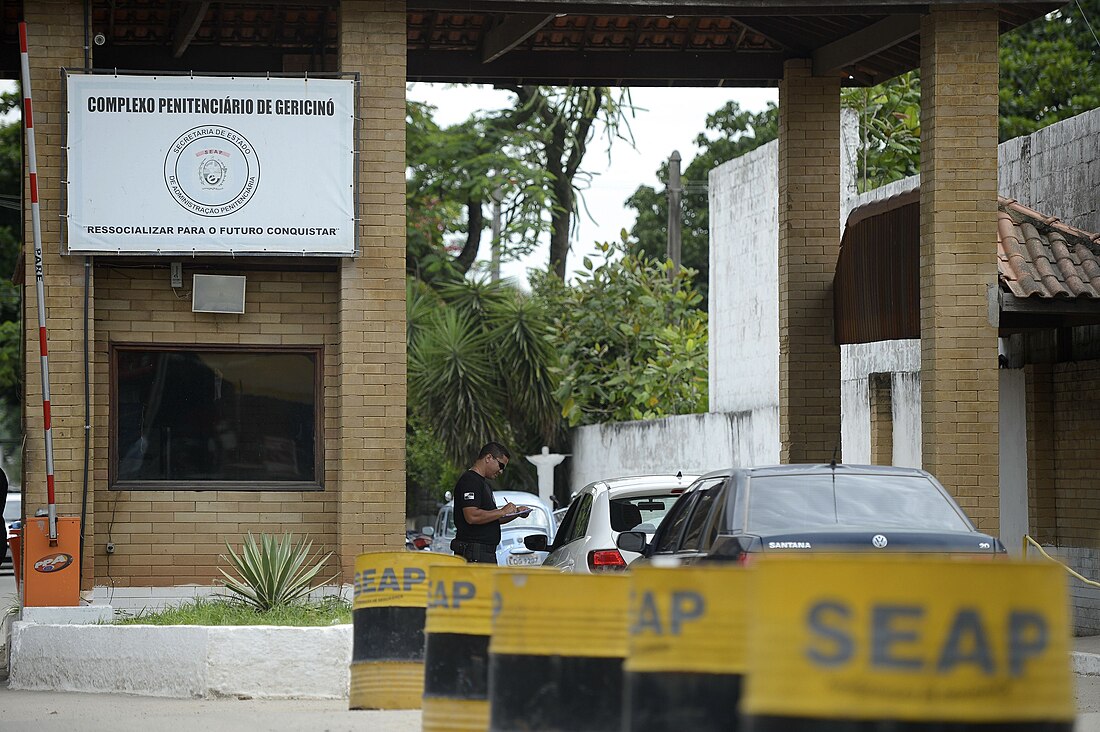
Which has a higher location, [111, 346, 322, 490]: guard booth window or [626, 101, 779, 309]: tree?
[626, 101, 779, 309]: tree

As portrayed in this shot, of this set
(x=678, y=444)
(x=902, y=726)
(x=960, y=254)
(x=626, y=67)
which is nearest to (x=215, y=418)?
(x=626, y=67)

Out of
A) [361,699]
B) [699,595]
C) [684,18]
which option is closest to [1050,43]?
[684,18]

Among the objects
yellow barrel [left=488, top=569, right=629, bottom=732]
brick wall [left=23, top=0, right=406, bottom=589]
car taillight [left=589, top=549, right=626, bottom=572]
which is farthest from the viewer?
brick wall [left=23, top=0, right=406, bottom=589]

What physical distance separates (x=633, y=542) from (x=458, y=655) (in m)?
2.76

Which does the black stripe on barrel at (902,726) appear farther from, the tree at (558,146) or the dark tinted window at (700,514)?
the tree at (558,146)

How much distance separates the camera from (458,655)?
8039 mm

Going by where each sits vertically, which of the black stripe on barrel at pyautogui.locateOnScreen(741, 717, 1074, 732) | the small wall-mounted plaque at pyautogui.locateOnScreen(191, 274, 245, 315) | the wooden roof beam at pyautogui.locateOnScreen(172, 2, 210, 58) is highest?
the wooden roof beam at pyautogui.locateOnScreen(172, 2, 210, 58)

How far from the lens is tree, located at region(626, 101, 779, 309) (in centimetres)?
5844

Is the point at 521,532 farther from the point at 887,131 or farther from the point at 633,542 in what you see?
the point at 633,542

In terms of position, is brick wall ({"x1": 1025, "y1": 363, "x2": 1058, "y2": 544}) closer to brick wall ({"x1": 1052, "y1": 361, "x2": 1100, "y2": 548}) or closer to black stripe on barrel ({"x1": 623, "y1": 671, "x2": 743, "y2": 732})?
brick wall ({"x1": 1052, "y1": 361, "x2": 1100, "y2": 548})

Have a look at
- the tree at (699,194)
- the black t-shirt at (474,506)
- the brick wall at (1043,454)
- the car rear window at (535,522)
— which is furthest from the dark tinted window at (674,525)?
the tree at (699,194)

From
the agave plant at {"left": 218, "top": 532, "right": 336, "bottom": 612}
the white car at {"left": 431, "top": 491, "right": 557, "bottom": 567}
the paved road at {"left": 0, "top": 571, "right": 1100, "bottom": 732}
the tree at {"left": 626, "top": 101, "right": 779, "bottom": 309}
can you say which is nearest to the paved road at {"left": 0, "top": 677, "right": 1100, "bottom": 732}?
the paved road at {"left": 0, "top": 571, "right": 1100, "bottom": 732}

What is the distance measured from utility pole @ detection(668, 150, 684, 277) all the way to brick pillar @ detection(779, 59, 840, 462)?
1960cm

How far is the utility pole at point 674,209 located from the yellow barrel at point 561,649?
1210 inches
